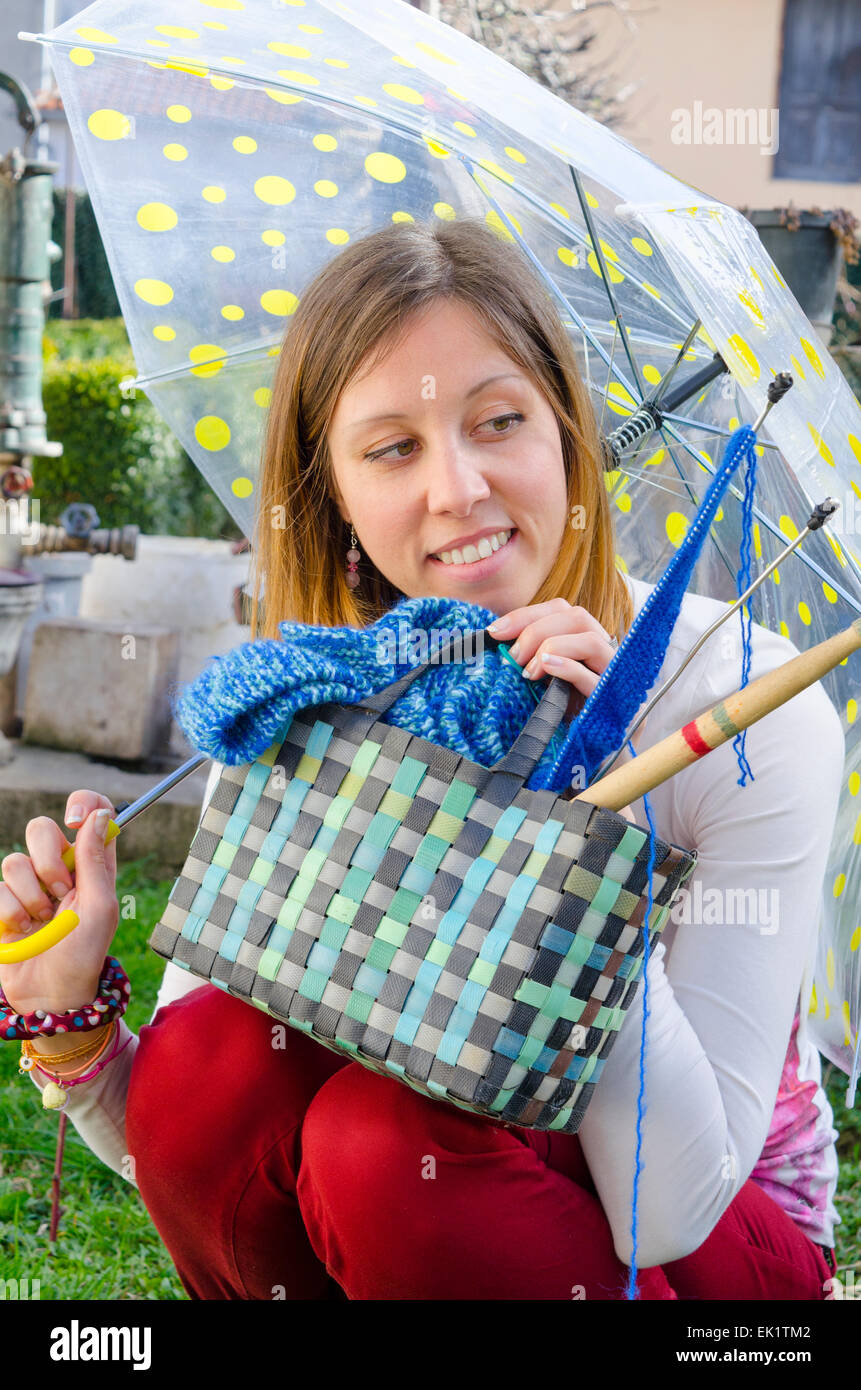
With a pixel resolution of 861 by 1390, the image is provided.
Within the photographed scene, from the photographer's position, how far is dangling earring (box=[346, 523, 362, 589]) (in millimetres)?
1766

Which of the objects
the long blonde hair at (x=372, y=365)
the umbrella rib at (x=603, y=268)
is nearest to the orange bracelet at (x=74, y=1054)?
the long blonde hair at (x=372, y=365)

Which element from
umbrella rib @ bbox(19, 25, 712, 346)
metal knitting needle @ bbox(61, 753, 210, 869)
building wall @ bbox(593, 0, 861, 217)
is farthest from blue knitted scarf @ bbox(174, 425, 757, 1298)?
building wall @ bbox(593, 0, 861, 217)

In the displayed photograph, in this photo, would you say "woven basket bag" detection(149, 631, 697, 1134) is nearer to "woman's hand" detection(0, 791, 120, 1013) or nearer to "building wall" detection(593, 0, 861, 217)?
"woman's hand" detection(0, 791, 120, 1013)

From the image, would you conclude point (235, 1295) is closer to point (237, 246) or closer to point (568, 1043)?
point (568, 1043)

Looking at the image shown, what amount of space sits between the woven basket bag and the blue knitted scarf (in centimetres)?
3

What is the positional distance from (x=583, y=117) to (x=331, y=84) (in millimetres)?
301

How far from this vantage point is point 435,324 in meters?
1.53

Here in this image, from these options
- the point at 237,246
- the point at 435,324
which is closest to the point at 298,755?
the point at 435,324

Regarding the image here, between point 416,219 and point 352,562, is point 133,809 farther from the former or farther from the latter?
point 416,219

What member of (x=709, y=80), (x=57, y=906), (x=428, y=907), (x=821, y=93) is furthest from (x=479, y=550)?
(x=821, y=93)

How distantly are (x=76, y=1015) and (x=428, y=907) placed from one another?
0.48 m

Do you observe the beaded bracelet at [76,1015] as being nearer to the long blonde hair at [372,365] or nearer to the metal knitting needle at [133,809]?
the metal knitting needle at [133,809]

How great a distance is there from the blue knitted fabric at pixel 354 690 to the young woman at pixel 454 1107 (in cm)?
5

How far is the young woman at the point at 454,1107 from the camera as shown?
4.26ft
